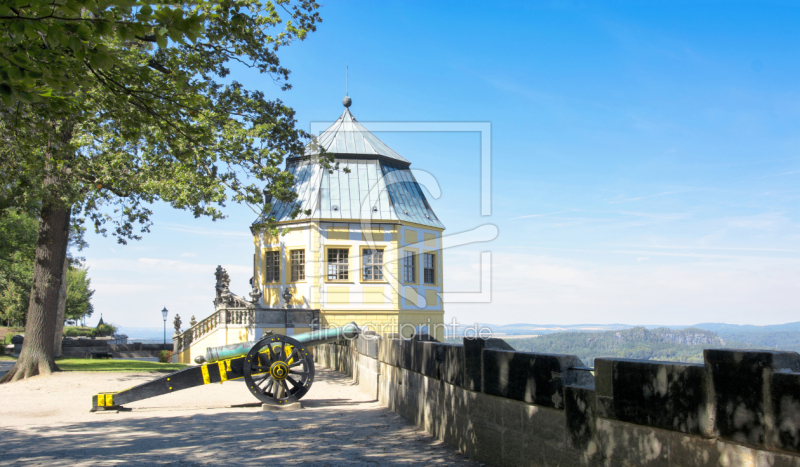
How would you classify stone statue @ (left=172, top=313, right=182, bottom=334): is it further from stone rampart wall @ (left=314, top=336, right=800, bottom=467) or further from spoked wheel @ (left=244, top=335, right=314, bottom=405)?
stone rampart wall @ (left=314, top=336, right=800, bottom=467)

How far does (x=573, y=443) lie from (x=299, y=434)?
5081 millimetres

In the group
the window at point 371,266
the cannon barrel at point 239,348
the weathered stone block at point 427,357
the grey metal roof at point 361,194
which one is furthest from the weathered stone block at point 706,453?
the grey metal roof at point 361,194

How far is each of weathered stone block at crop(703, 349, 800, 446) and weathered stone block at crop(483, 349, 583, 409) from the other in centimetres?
171

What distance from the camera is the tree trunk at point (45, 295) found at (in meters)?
18.4

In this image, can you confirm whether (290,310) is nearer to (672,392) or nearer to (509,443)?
(509,443)

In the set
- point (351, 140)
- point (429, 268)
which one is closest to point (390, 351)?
point (429, 268)

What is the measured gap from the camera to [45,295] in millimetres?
18578

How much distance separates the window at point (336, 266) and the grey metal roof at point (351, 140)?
205 inches

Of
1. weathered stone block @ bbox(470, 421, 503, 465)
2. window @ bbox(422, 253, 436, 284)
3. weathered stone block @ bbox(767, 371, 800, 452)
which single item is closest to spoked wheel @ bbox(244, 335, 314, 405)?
weathered stone block @ bbox(470, 421, 503, 465)

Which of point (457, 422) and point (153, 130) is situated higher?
point (153, 130)

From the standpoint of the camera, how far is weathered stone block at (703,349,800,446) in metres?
3.53

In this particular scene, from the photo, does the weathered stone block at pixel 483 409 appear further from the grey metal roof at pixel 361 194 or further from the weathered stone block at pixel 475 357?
the grey metal roof at pixel 361 194

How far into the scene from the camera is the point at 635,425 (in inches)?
180

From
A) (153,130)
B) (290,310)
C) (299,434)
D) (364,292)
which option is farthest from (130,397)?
(364,292)
